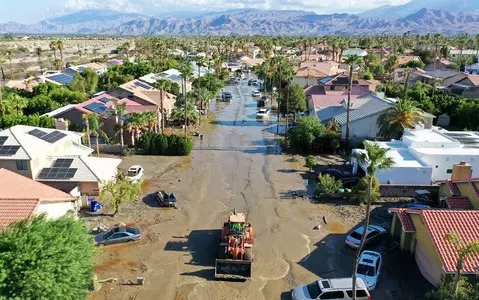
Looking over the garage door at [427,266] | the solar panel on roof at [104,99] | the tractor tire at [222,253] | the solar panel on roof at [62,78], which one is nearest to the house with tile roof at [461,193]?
the garage door at [427,266]

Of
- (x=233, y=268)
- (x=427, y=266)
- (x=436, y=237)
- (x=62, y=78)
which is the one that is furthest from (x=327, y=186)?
(x=62, y=78)

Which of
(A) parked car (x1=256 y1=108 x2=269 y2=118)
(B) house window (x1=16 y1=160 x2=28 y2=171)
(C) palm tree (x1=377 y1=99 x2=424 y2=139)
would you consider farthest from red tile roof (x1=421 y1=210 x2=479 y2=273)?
(A) parked car (x1=256 y1=108 x2=269 y2=118)

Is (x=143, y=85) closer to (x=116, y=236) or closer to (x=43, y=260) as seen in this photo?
(x=116, y=236)

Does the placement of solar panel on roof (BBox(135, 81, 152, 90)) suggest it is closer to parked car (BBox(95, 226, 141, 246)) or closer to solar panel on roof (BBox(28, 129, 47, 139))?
solar panel on roof (BBox(28, 129, 47, 139))

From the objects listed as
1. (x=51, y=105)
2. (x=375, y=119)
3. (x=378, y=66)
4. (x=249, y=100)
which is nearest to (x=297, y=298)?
(x=375, y=119)

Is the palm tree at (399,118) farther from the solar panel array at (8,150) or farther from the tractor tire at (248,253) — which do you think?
the solar panel array at (8,150)
